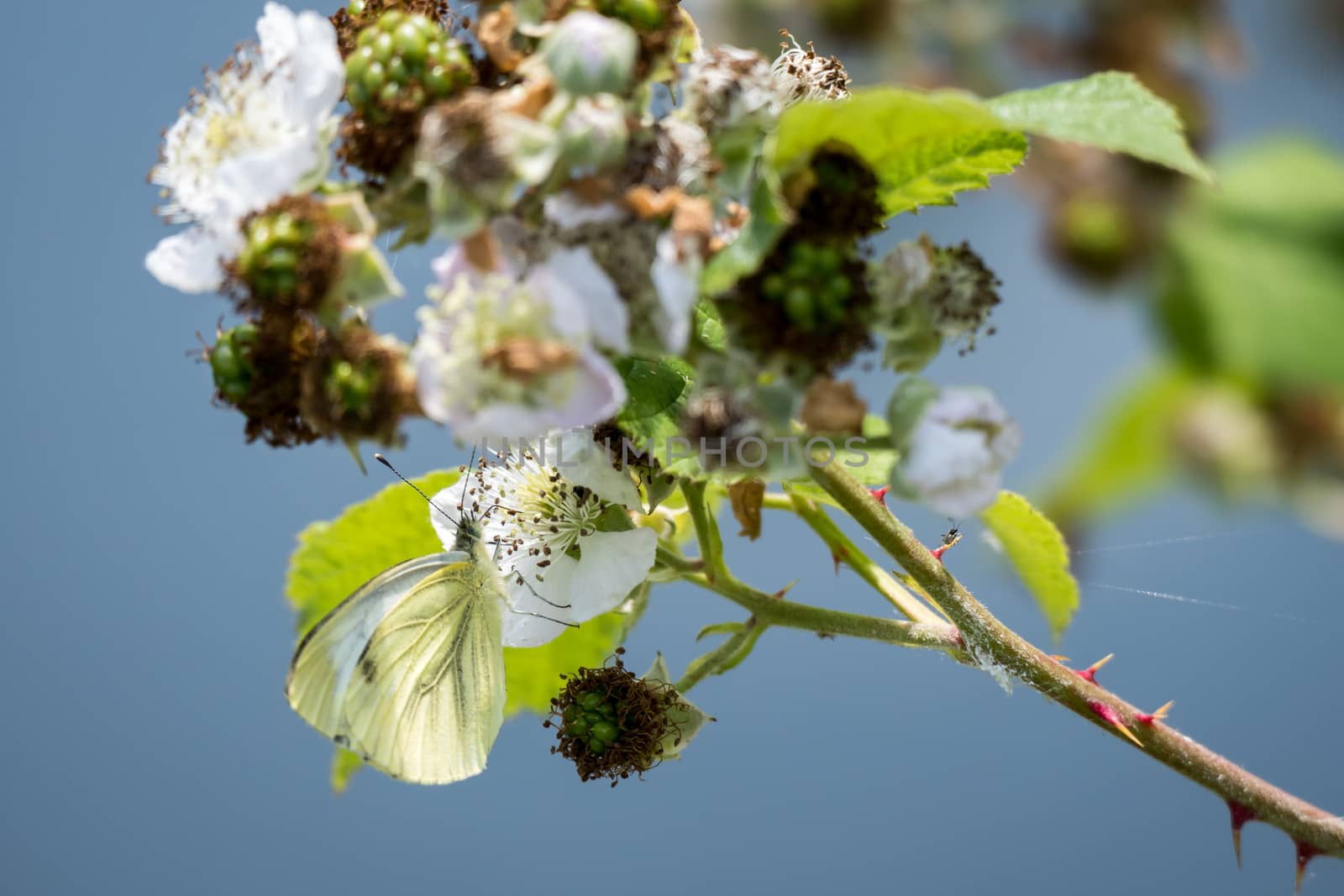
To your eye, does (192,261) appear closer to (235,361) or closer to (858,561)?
(235,361)

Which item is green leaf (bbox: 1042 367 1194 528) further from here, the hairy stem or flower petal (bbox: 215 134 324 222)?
flower petal (bbox: 215 134 324 222)

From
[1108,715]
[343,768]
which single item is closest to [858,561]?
[1108,715]

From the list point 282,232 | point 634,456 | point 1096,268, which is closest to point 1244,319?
point 1096,268

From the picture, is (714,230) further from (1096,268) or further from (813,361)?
(1096,268)

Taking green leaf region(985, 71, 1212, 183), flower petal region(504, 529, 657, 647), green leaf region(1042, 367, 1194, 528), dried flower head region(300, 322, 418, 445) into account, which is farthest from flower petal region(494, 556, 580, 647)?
green leaf region(1042, 367, 1194, 528)

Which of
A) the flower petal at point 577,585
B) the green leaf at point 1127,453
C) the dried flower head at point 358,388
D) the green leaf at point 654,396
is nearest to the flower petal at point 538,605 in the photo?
the flower petal at point 577,585

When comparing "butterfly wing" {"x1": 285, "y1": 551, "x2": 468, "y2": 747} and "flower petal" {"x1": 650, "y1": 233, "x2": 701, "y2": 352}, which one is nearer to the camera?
"flower petal" {"x1": 650, "y1": 233, "x2": 701, "y2": 352}
